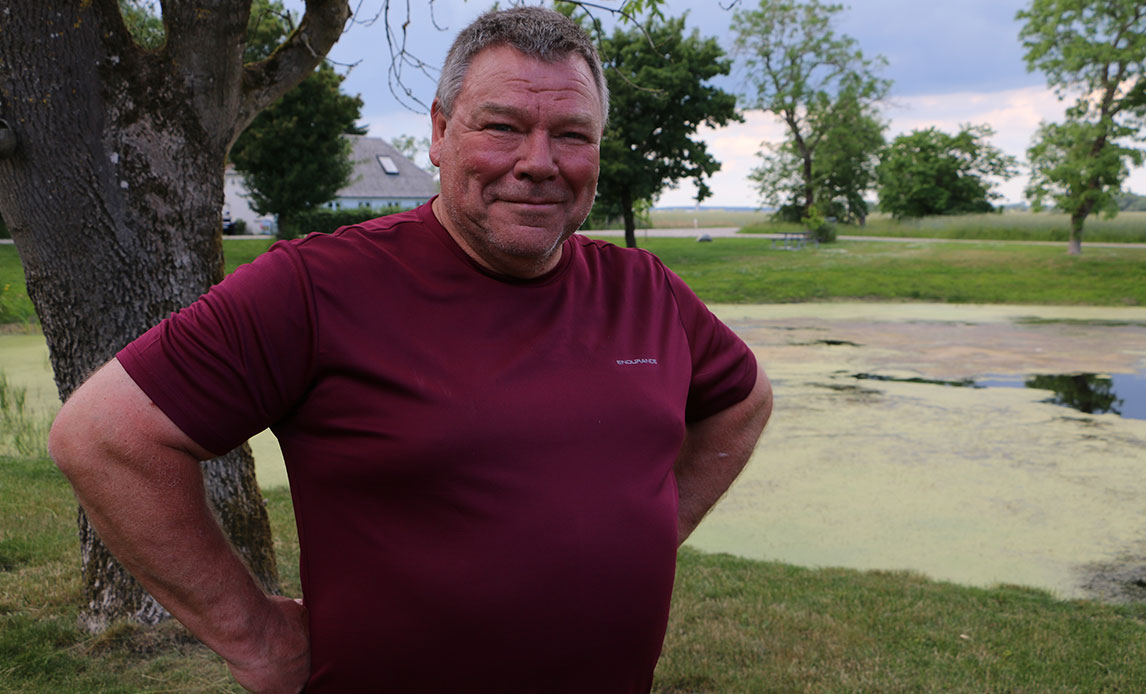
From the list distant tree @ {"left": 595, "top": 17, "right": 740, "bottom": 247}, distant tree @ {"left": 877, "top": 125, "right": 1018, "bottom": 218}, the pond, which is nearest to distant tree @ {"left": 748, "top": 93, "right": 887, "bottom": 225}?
distant tree @ {"left": 877, "top": 125, "right": 1018, "bottom": 218}

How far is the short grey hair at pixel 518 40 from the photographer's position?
1.62 metres

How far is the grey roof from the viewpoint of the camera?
4769 cm

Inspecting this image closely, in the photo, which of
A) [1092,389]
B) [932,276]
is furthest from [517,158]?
[932,276]

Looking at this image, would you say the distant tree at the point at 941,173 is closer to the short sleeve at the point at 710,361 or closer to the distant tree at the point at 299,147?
the distant tree at the point at 299,147

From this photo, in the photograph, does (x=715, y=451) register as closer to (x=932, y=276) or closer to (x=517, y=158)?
(x=517, y=158)

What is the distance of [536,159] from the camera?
5.32 feet

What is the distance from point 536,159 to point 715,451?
2.80 ft

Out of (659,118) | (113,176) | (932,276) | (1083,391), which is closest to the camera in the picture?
(113,176)

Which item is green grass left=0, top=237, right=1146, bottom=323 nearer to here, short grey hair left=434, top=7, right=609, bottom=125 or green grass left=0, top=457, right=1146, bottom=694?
green grass left=0, top=457, right=1146, bottom=694

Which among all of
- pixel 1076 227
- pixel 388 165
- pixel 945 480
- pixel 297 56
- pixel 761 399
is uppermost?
pixel 388 165

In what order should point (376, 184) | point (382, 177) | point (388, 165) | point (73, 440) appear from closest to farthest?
point (73, 440), point (376, 184), point (382, 177), point (388, 165)

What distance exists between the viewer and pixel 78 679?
311cm

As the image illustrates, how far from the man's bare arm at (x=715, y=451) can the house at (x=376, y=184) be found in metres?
45.5

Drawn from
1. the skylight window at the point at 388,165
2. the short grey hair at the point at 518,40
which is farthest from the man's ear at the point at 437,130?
the skylight window at the point at 388,165
